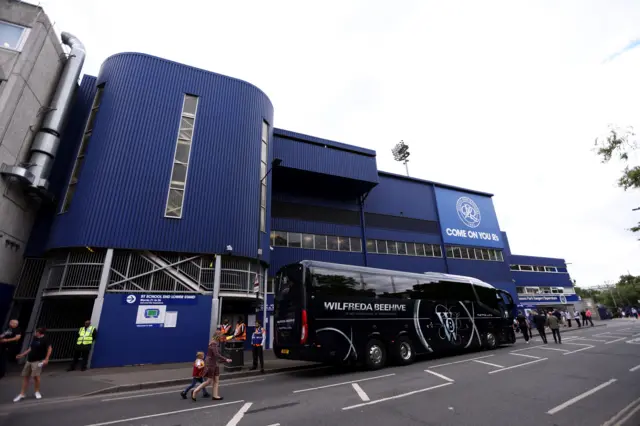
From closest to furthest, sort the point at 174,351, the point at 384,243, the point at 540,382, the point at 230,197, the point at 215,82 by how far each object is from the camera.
Answer: the point at 540,382
the point at 174,351
the point at 230,197
the point at 215,82
the point at 384,243

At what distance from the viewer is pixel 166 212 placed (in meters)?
16.1

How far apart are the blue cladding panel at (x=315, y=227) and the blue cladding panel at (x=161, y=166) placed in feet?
13.5

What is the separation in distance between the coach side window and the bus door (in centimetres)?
57

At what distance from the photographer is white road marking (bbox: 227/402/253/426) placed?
232 inches

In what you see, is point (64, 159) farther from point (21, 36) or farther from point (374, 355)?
point (374, 355)

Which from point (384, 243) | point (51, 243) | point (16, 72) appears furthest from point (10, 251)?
point (384, 243)

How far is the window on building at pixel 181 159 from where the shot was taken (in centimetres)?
1655

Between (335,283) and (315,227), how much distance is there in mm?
A: 13678

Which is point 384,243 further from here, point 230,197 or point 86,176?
point 86,176

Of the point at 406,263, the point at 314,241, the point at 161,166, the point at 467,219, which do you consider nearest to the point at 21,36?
the point at 161,166

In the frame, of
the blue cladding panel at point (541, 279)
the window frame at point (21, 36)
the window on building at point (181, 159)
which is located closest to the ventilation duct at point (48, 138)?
the window frame at point (21, 36)

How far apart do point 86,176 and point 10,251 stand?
200 inches

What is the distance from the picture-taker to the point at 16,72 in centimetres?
1459

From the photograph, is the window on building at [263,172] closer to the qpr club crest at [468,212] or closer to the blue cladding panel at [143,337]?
the blue cladding panel at [143,337]
